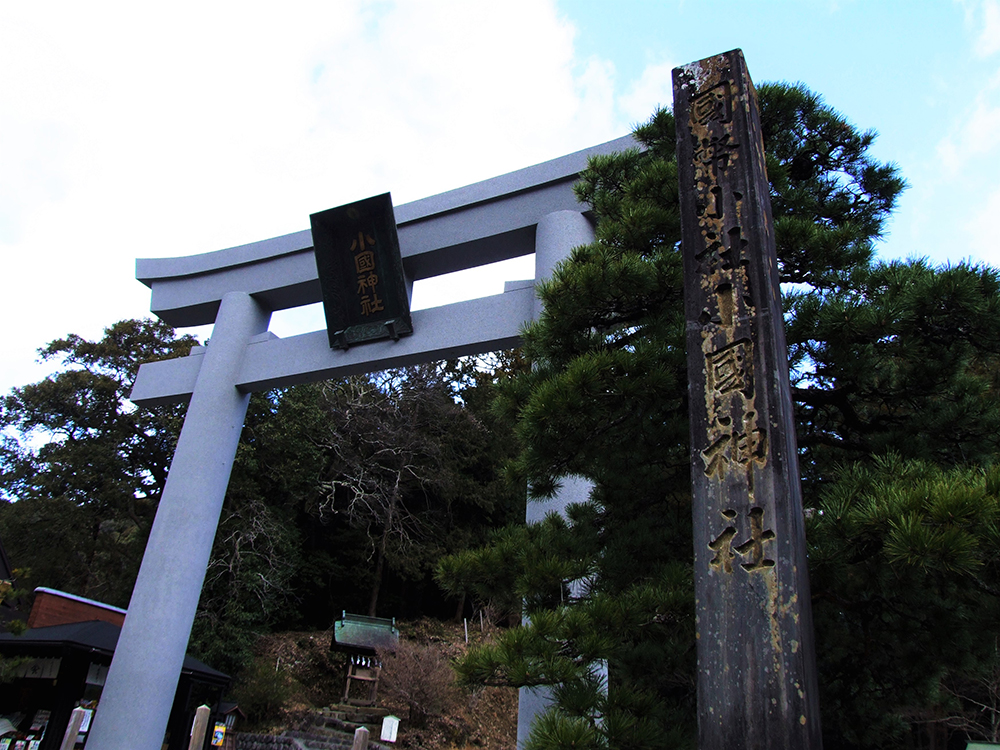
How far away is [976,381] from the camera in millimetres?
2359

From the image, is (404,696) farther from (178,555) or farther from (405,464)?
(178,555)

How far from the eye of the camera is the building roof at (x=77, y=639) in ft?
22.4

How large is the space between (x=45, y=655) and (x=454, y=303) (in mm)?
6641

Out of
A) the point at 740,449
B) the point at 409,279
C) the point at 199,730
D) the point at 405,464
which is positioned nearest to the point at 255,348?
the point at 409,279

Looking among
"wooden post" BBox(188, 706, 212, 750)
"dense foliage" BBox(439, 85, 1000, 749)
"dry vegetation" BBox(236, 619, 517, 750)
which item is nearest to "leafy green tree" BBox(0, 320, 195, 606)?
"dry vegetation" BBox(236, 619, 517, 750)

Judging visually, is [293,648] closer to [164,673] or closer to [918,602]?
[164,673]

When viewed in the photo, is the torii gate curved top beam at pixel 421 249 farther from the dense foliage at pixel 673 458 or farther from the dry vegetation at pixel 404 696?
the dry vegetation at pixel 404 696

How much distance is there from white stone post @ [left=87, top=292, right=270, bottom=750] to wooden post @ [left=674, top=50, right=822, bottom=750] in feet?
13.6

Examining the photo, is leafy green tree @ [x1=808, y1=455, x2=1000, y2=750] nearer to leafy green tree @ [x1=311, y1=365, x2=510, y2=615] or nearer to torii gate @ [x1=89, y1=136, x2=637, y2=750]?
torii gate @ [x1=89, y1=136, x2=637, y2=750]

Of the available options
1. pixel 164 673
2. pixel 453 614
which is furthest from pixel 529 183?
pixel 453 614

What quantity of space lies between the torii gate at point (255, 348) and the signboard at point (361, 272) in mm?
137

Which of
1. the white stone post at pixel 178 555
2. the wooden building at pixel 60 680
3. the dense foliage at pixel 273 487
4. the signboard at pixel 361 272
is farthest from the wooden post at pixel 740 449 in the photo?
the dense foliage at pixel 273 487

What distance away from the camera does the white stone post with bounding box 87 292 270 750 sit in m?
4.31

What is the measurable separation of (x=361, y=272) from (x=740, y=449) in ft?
11.7
